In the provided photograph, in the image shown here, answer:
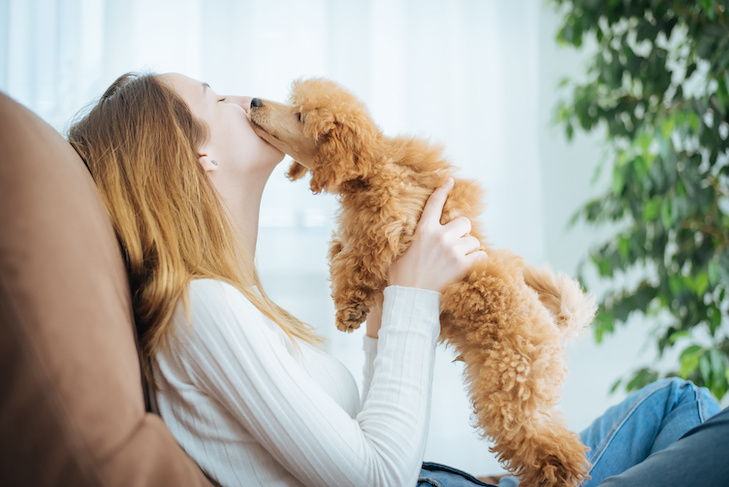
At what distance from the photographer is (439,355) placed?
231cm

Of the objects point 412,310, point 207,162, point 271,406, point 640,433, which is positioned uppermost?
point 207,162

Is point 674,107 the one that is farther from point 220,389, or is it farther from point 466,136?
point 220,389

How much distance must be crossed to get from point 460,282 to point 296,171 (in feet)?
1.74

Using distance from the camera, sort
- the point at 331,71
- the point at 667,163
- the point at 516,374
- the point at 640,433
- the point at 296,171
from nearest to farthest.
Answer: the point at 516,374 → the point at 640,433 → the point at 296,171 → the point at 667,163 → the point at 331,71

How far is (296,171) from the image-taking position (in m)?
1.23

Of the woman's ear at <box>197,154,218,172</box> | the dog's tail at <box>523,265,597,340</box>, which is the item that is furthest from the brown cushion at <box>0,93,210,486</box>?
the dog's tail at <box>523,265,597,340</box>

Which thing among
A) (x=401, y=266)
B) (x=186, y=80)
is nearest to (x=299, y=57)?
(x=186, y=80)

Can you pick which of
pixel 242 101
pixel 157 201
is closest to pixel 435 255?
pixel 157 201

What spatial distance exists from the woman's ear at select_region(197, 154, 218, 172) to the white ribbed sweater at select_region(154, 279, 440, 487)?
299mm

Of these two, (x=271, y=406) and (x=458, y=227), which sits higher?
(x=458, y=227)

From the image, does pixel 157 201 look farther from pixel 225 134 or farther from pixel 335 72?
pixel 335 72

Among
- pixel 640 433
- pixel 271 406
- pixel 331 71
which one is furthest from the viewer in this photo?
pixel 331 71

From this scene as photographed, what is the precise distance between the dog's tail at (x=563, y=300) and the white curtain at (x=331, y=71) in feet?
3.26

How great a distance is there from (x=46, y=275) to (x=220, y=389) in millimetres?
270
